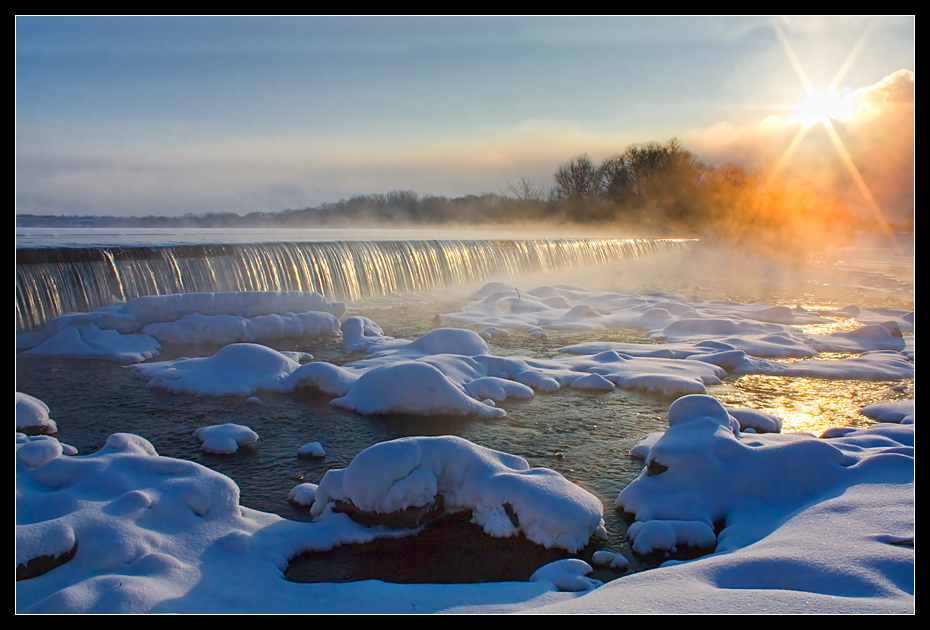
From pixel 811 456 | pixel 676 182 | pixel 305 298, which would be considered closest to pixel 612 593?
pixel 811 456

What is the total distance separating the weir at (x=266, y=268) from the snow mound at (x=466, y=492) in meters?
8.29

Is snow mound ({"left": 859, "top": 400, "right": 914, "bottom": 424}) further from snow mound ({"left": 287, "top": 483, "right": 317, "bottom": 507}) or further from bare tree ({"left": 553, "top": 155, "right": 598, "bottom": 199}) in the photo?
bare tree ({"left": 553, "top": 155, "right": 598, "bottom": 199})

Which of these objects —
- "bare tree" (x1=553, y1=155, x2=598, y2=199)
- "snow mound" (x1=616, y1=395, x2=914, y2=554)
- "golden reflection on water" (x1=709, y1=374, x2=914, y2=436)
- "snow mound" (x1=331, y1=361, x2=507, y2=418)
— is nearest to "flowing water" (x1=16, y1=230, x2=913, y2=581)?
"golden reflection on water" (x1=709, y1=374, x2=914, y2=436)

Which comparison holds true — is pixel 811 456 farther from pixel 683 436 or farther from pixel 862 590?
pixel 862 590

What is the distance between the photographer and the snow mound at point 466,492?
4137 millimetres

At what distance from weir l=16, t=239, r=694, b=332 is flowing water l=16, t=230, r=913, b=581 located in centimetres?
3

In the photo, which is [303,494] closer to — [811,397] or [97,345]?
[811,397]

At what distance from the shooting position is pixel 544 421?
6.62 m

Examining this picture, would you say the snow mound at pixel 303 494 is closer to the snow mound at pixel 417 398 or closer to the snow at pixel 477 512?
the snow at pixel 477 512

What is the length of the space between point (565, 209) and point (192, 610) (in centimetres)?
4653

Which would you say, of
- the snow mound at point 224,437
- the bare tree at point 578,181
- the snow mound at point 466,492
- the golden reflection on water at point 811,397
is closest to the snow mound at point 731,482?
the snow mound at point 466,492

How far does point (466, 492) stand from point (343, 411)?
282 cm

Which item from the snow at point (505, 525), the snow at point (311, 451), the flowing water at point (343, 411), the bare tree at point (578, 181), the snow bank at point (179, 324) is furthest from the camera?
the bare tree at point (578, 181)
